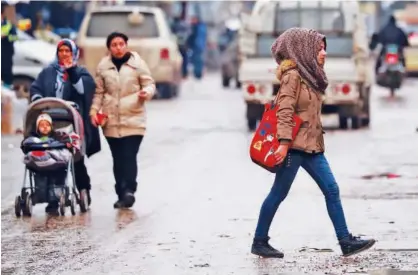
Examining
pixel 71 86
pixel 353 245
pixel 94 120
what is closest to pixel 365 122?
pixel 71 86

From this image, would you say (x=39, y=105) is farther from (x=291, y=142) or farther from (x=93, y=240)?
(x=291, y=142)

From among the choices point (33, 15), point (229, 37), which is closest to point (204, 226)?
point (33, 15)

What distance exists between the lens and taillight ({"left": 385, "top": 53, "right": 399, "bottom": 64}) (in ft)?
100

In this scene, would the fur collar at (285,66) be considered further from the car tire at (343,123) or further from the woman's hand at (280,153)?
the car tire at (343,123)

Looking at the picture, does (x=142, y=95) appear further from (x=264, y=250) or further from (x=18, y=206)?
(x=264, y=250)

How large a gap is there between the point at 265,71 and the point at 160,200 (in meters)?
7.55

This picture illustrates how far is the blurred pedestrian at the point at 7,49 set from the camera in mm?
24297

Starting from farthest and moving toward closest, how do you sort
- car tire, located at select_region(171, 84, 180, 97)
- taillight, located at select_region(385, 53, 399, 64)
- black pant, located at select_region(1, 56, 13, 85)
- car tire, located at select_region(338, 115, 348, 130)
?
1. car tire, located at select_region(171, 84, 180, 97)
2. taillight, located at select_region(385, 53, 399, 64)
3. black pant, located at select_region(1, 56, 13, 85)
4. car tire, located at select_region(338, 115, 348, 130)

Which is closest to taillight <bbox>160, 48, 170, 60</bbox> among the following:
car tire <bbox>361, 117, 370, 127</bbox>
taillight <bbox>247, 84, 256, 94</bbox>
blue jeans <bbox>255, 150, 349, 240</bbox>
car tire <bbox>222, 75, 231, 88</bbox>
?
car tire <bbox>361, 117, 370, 127</bbox>

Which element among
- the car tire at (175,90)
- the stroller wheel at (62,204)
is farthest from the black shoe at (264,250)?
the car tire at (175,90)

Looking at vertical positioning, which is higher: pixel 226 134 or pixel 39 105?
pixel 39 105

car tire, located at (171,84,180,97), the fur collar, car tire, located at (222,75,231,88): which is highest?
the fur collar

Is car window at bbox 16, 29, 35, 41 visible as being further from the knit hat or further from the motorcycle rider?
the knit hat

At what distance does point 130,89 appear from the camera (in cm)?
1315
